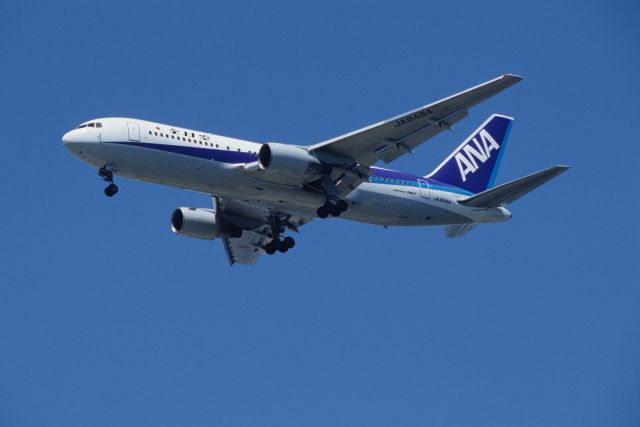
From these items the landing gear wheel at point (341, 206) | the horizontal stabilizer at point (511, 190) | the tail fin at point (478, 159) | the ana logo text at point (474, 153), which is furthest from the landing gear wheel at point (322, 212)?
the ana logo text at point (474, 153)

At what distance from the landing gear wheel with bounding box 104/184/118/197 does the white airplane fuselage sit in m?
0.55

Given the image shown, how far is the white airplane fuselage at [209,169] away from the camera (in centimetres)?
4238

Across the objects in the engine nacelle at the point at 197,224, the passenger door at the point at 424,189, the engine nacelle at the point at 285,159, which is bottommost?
the engine nacelle at the point at 197,224

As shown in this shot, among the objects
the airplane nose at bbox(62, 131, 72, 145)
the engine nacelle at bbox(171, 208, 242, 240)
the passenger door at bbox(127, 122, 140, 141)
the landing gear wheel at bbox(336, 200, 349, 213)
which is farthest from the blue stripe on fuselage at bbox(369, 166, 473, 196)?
the airplane nose at bbox(62, 131, 72, 145)

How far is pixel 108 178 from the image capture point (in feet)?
140

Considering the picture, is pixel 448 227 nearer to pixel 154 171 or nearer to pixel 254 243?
pixel 254 243

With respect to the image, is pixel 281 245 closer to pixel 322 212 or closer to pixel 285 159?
pixel 322 212

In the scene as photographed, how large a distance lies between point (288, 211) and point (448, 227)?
8.05 m

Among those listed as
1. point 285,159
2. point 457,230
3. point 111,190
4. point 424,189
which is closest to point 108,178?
point 111,190

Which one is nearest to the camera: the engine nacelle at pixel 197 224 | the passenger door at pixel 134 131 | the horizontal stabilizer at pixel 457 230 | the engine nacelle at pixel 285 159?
the passenger door at pixel 134 131

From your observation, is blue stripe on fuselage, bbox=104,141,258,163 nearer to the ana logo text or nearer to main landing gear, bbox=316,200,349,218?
main landing gear, bbox=316,200,349,218

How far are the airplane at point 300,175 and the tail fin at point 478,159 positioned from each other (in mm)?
147

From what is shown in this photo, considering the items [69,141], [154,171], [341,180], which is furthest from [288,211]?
[69,141]

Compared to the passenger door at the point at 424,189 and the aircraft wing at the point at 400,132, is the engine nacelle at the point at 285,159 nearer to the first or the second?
the aircraft wing at the point at 400,132
